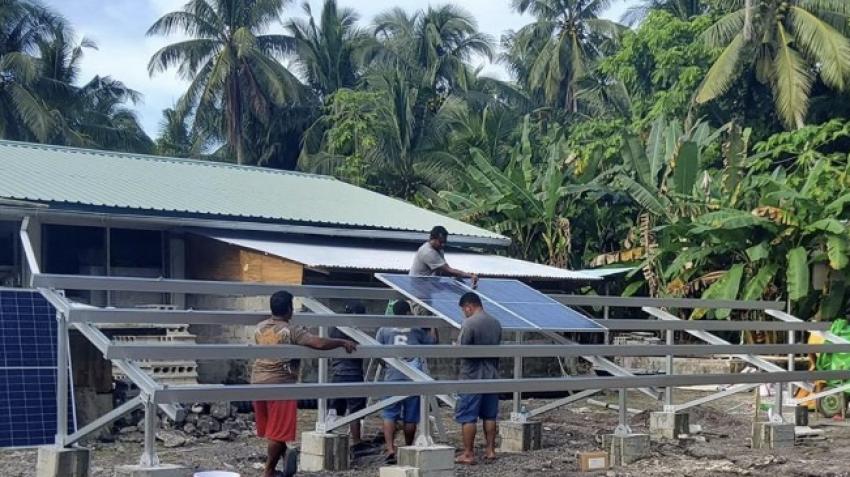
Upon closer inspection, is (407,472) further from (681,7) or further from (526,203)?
(681,7)

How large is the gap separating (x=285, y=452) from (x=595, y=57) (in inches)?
1443

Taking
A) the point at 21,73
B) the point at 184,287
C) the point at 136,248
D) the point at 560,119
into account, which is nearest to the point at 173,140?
the point at 21,73

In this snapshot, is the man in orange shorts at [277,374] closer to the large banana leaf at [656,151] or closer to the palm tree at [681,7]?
the large banana leaf at [656,151]

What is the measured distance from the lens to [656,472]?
9.89 meters

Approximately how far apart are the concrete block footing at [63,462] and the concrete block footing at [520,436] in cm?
495

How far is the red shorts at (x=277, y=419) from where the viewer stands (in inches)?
308

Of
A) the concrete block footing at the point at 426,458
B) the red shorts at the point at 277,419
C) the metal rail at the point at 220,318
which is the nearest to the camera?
the metal rail at the point at 220,318

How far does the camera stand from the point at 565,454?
11055mm

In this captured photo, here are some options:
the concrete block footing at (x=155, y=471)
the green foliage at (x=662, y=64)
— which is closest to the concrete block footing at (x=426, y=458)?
the concrete block footing at (x=155, y=471)

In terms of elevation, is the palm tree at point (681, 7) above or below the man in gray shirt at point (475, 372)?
above

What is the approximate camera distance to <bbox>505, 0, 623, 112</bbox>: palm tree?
41438mm

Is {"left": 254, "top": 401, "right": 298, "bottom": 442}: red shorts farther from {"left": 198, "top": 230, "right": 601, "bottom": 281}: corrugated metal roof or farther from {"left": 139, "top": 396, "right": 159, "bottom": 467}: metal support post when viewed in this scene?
{"left": 198, "top": 230, "right": 601, "bottom": 281}: corrugated metal roof

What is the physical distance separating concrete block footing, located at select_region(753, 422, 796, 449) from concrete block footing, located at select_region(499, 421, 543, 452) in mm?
2421

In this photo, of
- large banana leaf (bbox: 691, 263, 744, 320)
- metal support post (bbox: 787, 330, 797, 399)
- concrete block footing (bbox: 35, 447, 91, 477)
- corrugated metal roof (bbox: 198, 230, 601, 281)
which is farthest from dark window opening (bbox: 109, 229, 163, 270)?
metal support post (bbox: 787, 330, 797, 399)
